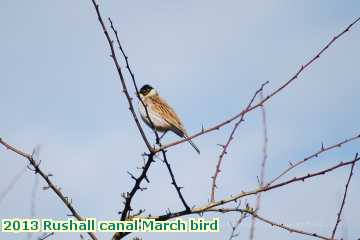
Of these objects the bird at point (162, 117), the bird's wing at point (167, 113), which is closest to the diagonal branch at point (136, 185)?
Result: the bird at point (162, 117)

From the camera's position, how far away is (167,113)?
10469 mm

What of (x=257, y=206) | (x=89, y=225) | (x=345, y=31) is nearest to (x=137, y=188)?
(x=89, y=225)

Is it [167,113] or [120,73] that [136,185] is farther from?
[167,113]

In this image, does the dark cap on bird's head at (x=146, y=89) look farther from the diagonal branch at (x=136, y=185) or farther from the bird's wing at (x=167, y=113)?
the diagonal branch at (x=136, y=185)

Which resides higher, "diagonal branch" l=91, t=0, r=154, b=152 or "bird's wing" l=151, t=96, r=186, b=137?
"bird's wing" l=151, t=96, r=186, b=137

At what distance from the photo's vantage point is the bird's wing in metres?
10.1

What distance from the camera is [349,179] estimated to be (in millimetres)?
3504

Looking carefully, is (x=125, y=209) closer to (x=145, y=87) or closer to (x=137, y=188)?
(x=137, y=188)

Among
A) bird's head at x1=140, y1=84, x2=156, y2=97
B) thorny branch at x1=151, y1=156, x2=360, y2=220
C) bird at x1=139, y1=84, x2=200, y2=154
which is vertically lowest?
thorny branch at x1=151, y1=156, x2=360, y2=220

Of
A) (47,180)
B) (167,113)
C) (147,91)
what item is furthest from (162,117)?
(47,180)

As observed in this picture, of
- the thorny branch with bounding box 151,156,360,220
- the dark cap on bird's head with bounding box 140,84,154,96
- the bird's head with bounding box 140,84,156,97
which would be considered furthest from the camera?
the dark cap on bird's head with bounding box 140,84,154,96

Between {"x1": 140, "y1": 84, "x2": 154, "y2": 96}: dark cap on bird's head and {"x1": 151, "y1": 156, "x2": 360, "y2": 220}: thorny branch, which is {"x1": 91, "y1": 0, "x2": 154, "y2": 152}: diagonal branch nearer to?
{"x1": 151, "y1": 156, "x2": 360, "y2": 220}: thorny branch

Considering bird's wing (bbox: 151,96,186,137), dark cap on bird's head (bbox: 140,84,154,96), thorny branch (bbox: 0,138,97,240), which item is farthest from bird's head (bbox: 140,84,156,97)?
thorny branch (bbox: 0,138,97,240)

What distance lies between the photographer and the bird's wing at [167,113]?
10.1 m
